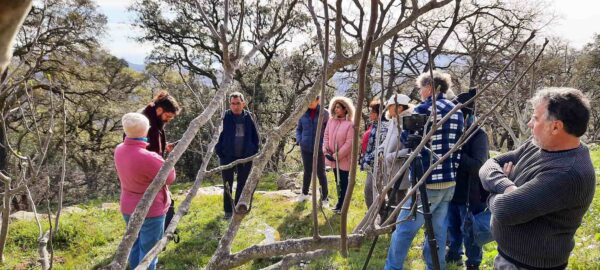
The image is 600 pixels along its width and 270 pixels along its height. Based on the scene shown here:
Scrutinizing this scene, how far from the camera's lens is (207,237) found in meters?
5.24

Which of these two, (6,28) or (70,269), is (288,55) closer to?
(70,269)

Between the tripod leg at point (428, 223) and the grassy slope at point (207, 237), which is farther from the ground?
the tripod leg at point (428, 223)

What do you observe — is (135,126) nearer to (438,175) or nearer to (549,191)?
(438,175)

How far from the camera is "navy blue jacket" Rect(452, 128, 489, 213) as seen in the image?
126 inches

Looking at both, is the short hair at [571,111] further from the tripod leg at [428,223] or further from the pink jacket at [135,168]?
the pink jacket at [135,168]

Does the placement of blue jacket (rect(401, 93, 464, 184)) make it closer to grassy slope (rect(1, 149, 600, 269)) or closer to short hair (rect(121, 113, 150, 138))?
grassy slope (rect(1, 149, 600, 269))

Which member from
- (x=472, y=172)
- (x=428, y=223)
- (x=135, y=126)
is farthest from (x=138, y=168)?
(x=472, y=172)

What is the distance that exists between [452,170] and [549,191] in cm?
126

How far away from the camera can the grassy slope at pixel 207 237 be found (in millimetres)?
4125

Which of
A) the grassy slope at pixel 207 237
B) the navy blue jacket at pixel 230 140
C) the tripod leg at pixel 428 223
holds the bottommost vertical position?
the grassy slope at pixel 207 237

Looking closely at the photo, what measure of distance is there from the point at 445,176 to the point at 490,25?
1394cm

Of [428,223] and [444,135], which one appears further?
[444,135]

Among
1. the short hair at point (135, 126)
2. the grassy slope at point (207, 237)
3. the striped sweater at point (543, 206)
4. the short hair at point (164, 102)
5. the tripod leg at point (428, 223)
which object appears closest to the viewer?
the striped sweater at point (543, 206)

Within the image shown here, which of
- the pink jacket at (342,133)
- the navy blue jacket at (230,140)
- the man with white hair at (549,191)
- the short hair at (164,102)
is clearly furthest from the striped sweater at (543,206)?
the navy blue jacket at (230,140)
